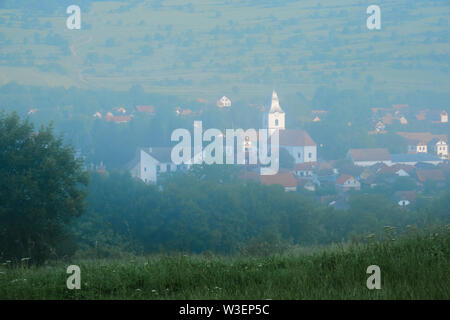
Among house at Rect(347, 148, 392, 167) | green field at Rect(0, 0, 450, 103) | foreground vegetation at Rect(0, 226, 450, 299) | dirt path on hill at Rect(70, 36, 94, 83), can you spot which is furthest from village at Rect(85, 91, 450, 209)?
foreground vegetation at Rect(0, 226, 450, 299)

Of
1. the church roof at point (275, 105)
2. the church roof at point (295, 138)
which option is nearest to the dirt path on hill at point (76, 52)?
the church roof at point (275, 105)

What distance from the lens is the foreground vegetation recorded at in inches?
147

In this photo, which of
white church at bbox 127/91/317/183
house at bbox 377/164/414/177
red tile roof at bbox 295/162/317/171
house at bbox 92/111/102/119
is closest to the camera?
house at bbox 377/164/414/177

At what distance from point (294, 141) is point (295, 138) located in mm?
Result: 800

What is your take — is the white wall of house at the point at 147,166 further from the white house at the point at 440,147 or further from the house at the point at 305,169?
the white house at the point at 440,147

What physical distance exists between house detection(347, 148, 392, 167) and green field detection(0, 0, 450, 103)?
3833 centimetres

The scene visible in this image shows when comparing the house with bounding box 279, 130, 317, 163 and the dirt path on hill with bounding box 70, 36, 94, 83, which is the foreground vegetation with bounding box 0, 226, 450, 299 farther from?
the dirt path on hill with bounding box 70, 36, 94, 83

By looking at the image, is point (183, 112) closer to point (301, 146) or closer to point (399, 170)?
point (301, 146)

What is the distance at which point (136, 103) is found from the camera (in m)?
131

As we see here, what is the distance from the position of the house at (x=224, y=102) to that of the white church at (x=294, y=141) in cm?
964

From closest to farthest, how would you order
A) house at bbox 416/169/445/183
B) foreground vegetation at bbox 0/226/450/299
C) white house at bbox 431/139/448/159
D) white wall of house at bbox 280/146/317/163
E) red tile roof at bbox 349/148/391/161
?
foreground vegetation at bbox 0/226/450/299 < house at bbox 416/169/445/183 < red tile roof at bbox 349/148/391/161 < white wall of house at bbox 280/146/317/163 < white house at bbox 431/139/448/159

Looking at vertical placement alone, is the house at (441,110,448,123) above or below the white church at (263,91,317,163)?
above

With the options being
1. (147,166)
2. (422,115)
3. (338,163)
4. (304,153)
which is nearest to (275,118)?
(304,153)
